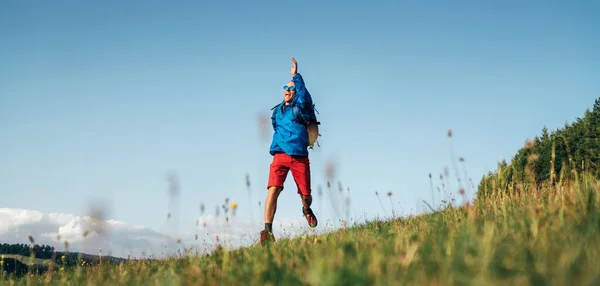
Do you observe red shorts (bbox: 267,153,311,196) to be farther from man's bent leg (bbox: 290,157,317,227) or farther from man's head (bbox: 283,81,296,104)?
man's head (bbox: 283,81,296,104)

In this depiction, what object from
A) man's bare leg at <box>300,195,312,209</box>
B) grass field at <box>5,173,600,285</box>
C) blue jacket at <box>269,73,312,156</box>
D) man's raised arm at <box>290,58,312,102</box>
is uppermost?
man's raised arm at <box>290,58,312,102</box>

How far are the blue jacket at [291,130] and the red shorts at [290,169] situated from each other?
110mm

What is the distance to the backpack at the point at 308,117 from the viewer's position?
286 inches

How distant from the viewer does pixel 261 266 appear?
298 cm

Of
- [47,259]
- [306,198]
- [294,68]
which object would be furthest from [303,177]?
[47,259]

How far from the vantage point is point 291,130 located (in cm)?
724

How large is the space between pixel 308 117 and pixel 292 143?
20.5 inches

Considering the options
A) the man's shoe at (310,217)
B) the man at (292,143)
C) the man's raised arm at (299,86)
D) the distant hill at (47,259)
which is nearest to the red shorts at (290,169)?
the man at (292,143)

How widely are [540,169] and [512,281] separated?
2853cm

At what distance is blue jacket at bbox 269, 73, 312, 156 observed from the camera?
717 cm

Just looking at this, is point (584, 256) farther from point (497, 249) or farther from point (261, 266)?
point (261, 266)

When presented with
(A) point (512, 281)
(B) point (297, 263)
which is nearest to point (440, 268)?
(A) point (512, 281)

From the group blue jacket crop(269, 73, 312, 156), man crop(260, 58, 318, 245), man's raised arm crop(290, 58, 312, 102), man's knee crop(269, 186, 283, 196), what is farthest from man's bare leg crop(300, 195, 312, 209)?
man's raised arm crop(290, 58, 312, 102)

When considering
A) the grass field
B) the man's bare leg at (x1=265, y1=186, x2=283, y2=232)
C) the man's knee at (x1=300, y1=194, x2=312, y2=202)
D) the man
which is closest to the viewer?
the grass field
